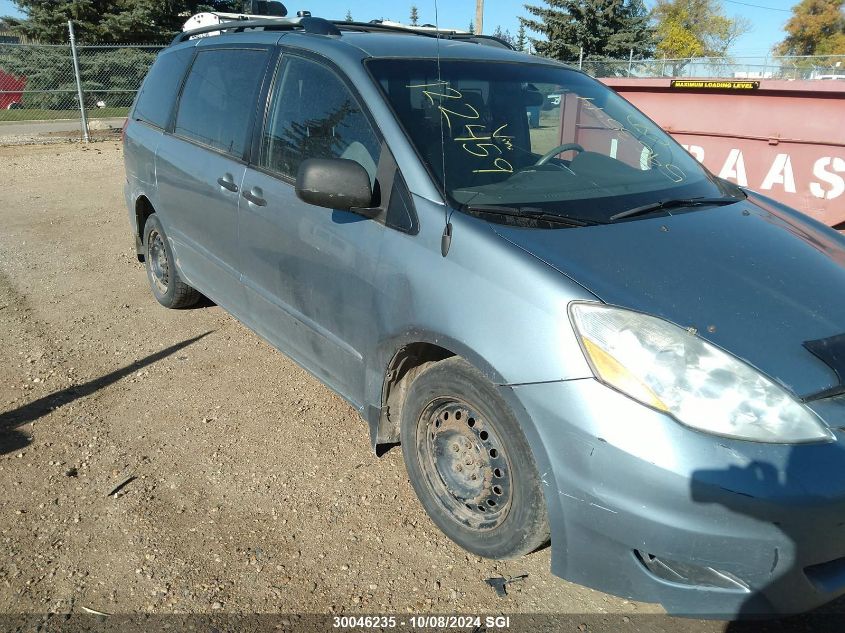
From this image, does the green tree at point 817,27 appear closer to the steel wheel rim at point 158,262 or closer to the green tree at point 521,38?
the green tree at point 521,38

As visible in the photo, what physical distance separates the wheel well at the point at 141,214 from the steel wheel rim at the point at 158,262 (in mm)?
164

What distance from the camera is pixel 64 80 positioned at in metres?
16.8

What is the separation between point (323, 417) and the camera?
3.71m

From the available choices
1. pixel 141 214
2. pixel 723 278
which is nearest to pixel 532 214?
pixel 723 278

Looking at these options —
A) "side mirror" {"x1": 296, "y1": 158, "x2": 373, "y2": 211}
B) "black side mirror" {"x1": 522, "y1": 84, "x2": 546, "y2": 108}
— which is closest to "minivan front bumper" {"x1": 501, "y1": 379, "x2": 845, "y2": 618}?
"side mirror" {"x1": 296, "y1": 158, "x2": 373, "y2": 211}

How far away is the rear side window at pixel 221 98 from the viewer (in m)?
3.65

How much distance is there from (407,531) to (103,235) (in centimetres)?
590

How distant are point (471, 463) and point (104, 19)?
82.8 ft

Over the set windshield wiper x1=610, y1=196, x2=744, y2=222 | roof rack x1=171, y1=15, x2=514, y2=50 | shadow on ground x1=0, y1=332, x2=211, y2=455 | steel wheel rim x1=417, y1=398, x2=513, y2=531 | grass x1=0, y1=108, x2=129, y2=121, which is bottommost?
shadow on ground x1=0, y1=332, x2=211, y2=455

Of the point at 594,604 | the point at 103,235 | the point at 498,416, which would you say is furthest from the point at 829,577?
the point at 103,235

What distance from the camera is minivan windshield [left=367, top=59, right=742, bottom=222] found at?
2.72 meters

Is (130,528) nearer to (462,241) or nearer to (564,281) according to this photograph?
(462,241)

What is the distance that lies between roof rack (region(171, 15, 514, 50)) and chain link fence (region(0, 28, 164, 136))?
13.6m

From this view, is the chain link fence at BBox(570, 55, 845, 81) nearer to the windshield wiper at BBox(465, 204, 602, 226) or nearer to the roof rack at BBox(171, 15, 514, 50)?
the roof rack at BBox(171, 15, 514, 50)
